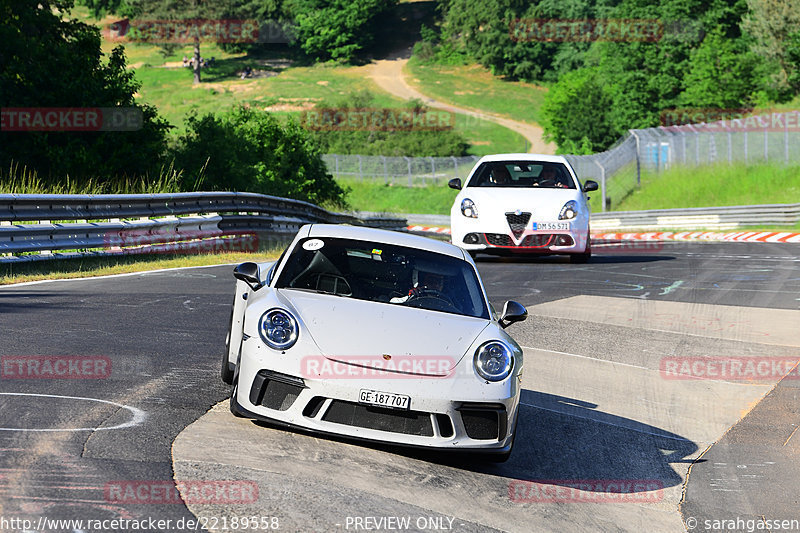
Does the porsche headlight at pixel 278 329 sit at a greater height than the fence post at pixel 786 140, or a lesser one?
greater

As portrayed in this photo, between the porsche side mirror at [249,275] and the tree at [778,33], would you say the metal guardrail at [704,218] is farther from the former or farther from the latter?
the porsche side mirror at [249,275]

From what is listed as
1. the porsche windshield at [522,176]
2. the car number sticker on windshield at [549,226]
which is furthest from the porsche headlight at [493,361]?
the porsche windshield at [522,176]

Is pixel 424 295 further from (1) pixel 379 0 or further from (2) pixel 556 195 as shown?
(1) pixel 379 0

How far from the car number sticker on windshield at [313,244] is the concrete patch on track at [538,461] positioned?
3.99 feet

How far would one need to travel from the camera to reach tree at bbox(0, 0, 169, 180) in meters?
22.4

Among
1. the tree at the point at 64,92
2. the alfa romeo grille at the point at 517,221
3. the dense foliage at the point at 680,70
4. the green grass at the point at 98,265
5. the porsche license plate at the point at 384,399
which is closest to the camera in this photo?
the porsche license plate at the point at 384,399

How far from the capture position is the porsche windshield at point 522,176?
1755 cm

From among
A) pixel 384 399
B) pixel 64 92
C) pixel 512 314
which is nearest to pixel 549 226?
pixel 512 314

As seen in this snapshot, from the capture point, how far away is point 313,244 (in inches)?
287

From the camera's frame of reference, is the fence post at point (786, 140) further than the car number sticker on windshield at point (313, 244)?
Yes

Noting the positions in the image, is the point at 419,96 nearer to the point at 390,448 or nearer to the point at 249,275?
the point at 249,275

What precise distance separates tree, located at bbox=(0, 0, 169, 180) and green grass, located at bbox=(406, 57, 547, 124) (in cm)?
8111

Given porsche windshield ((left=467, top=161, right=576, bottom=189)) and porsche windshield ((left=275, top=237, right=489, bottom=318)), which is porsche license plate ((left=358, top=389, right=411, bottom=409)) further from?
porsche windshield ((left=467, top=161, right=576, bottom=189))

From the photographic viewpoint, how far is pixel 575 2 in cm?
10831
